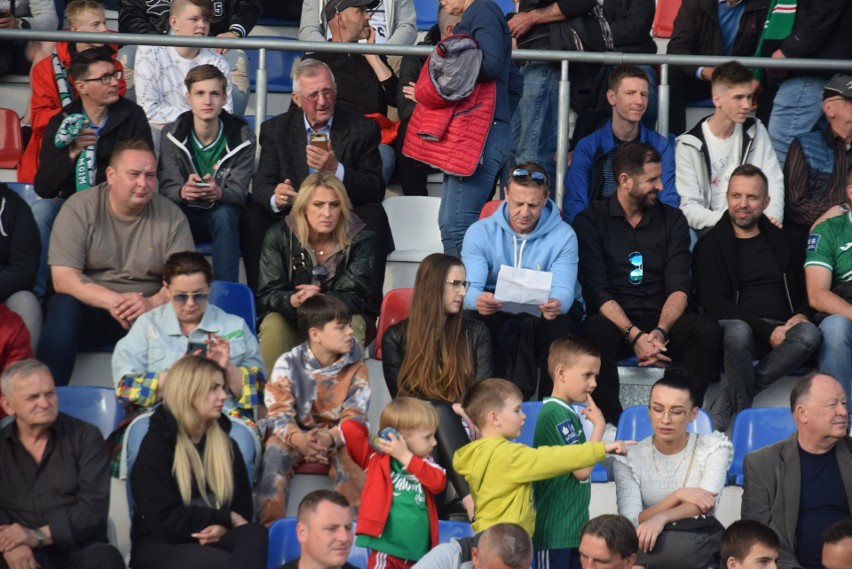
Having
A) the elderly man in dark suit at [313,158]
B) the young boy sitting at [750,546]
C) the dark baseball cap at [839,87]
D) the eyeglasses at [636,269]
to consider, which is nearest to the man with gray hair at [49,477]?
the elderly man in dark suit at [313,158]

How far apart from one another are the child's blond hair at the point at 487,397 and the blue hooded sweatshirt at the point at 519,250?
159 centimetres

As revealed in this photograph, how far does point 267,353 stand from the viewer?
696cm

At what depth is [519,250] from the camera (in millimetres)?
7336

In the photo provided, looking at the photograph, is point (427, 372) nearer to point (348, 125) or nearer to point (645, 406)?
point (645, 406)

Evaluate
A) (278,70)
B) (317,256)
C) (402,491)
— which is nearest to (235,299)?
(317,256)

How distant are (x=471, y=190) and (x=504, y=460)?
97.9 inches

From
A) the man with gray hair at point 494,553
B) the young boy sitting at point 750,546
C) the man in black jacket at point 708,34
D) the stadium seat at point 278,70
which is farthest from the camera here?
the stadium seat at point 278,70

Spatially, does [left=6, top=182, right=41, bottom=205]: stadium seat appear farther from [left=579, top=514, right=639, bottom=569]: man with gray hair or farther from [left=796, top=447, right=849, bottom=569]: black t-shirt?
[left=796, top=447, right=849, bottom=569]: black t-shirt

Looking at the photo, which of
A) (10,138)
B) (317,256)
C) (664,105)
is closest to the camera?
(317,256)

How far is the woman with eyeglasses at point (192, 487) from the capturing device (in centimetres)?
556

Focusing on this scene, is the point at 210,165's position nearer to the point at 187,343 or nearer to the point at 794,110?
the point at 187,343

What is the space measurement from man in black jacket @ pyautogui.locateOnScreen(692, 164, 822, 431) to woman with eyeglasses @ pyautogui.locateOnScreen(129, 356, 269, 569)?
2630 mm

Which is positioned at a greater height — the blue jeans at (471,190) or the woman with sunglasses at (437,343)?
the blue jeans at (471,190)

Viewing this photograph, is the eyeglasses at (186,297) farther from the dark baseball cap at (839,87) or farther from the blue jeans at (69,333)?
the dark baseball cap at (839,87)
